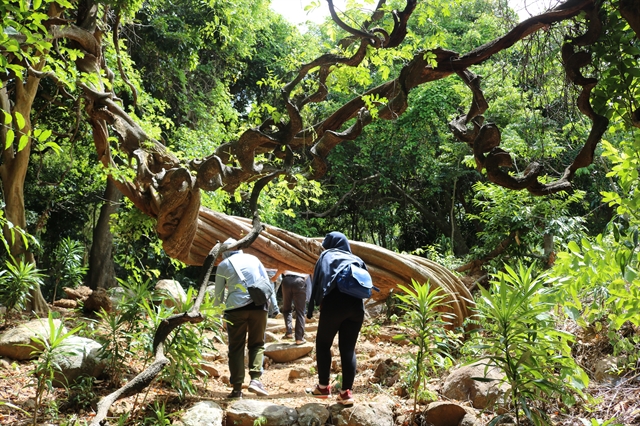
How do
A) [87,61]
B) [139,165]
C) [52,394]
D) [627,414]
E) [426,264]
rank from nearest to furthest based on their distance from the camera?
A: [627,414], [52,394], [139,165], [87,61], [426,264]

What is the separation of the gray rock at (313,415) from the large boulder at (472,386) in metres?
1.17

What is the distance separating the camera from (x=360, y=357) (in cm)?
660

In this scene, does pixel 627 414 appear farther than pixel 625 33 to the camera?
Yes

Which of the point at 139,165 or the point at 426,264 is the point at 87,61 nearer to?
the point at 139,165

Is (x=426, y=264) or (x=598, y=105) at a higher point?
(x=598, y=105)

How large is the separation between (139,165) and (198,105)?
7.49 m

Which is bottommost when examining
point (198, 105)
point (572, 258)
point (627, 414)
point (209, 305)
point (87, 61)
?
point (627, 414)

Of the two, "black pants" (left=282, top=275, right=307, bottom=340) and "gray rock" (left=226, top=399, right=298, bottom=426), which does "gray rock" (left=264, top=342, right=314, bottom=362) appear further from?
"gray rock" (left=226, top=399, right=298, bottom=426)

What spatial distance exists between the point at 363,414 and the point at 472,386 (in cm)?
105

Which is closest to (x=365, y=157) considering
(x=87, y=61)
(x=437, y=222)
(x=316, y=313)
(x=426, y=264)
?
(x=437, y=222)

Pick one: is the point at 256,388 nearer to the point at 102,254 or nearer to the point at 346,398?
the point at 346,398

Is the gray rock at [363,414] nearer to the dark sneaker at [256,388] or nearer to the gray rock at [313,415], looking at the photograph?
the gray rock at [313,415]

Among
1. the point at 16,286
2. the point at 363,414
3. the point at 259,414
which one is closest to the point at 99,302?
the point at 16,286

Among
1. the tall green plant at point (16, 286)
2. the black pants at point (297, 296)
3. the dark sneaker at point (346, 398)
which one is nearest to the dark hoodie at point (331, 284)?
the dark sneaker at point (346, 398)
